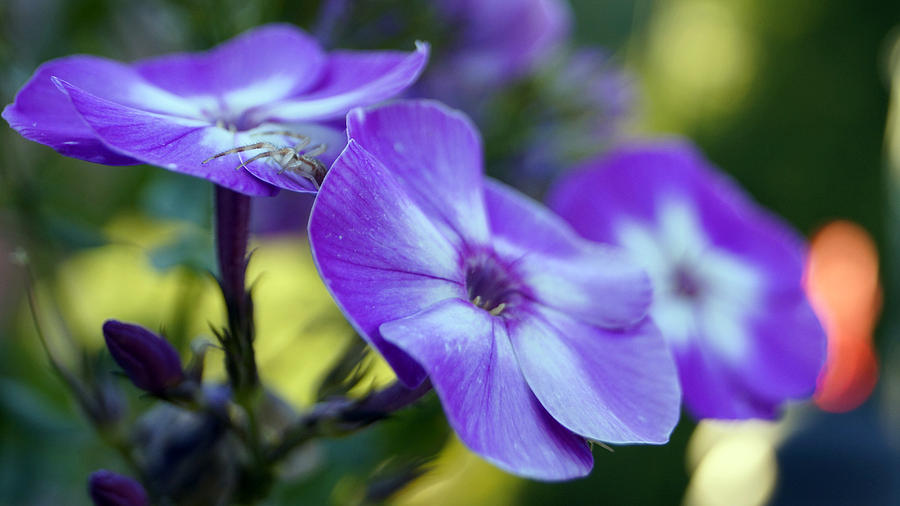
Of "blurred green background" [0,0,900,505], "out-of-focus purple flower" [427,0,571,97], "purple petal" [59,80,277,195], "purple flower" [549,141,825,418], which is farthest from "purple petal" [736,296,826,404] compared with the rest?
"purple petal" [59,80,277,195]

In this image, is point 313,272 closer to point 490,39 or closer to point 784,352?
point 490,39

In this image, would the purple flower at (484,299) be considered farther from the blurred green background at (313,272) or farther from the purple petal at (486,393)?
the blurred green background at (313,272)

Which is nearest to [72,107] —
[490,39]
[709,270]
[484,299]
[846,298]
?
[484,299]

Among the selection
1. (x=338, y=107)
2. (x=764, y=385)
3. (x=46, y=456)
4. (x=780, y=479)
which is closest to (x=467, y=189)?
(x=338, y=107)

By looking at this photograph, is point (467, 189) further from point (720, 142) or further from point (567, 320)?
point (720, 142)

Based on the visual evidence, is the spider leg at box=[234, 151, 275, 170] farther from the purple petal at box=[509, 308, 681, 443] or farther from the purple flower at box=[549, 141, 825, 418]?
the purple flower at box=[549, 141, 825, 418]
